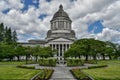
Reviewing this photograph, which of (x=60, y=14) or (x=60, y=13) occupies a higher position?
(x=60, y=13)

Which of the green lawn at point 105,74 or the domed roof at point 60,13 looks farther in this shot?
the domed roof at point 60,13

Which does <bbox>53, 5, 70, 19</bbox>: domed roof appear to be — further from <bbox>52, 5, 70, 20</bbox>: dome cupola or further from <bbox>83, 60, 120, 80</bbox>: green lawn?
<bbox>83, 60, 120, 80</bbox>: green lawn

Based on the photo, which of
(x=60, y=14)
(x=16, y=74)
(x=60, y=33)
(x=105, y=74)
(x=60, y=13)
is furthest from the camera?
(x=60, y=13)

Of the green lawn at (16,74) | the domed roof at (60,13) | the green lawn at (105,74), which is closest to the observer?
the green lawn at (105,74)

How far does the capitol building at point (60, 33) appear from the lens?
120875mm

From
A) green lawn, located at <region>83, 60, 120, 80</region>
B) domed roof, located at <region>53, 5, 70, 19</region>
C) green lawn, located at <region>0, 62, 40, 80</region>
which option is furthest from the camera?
domed roof, located at <region>53, 5, 70, 19</region>

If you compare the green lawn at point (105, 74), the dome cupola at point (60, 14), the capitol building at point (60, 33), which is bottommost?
the green lawn at point (105, 74)

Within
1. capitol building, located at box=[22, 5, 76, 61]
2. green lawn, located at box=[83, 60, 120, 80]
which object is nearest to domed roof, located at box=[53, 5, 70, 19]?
capitol building, located at box=[22, 5, 76, 61]

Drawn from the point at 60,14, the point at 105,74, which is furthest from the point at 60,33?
the point at 105,74

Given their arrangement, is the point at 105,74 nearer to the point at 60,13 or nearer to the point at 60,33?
the point at 60,33

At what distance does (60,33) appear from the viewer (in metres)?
125

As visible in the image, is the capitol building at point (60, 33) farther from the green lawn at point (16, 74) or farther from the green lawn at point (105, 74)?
the green lawn at point (105, 74)

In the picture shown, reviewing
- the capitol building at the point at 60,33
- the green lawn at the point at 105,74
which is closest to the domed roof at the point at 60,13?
the capitol building at the point at 60,33

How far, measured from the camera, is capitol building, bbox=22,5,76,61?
121m
